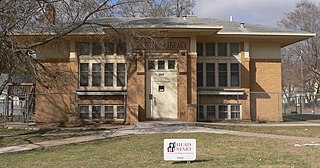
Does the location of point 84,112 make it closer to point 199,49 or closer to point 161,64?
point 161,64

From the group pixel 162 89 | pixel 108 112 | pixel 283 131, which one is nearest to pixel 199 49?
pixel 162 89

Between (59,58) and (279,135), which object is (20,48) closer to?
(59,58)

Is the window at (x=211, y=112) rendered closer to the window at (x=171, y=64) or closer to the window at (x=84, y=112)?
the window at (x=171, y=64)

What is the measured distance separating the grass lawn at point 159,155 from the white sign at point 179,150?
0.64ft

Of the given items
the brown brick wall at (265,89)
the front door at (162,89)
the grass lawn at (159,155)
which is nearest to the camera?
the grass lawn at (159,155)

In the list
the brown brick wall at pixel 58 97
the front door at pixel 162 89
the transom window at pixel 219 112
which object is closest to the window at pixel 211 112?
the transom window at pixel 219 112

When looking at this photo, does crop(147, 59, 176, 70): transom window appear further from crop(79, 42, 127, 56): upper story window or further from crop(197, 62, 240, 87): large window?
crop(197, 62, 240, 87): large window

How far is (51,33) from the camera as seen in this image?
20.4 metres

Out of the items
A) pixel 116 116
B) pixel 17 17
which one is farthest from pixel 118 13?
pixel 116 116

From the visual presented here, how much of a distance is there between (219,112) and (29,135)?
36.4 feet

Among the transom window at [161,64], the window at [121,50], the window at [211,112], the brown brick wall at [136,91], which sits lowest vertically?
the window at [211,112]

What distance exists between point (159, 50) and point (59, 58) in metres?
5.92

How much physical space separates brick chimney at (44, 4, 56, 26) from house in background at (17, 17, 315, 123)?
2704 millimetres

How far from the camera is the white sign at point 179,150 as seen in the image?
10.5 metres
